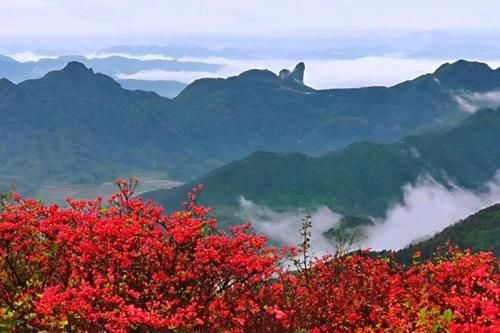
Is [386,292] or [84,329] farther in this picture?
[386,292]

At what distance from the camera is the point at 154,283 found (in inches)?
730

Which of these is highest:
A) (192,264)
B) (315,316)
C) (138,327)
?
(192,264)

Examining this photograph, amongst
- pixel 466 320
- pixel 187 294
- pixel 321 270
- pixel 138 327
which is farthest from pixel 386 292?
pixel 138 327

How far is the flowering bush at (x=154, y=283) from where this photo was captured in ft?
53.6

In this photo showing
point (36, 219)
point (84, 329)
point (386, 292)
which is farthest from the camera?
point (386, 292)

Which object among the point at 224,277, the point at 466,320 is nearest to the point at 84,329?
the point at 224,277

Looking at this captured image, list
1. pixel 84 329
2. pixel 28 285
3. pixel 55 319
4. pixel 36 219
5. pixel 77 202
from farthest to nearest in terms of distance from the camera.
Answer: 1. pixel 77 202
2. pixel 36 219
3. pixel 28 285
4. pixel 84 329
5. pixel 55 319

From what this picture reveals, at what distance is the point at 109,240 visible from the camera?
59.0 feet

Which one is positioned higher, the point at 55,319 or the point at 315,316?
the point at 55,319

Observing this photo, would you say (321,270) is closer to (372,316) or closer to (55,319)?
(372,316)

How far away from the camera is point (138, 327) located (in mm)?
17594

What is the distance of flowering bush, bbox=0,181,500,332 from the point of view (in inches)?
643

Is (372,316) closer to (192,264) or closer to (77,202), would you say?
(192,264)

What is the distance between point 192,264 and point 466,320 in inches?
311
